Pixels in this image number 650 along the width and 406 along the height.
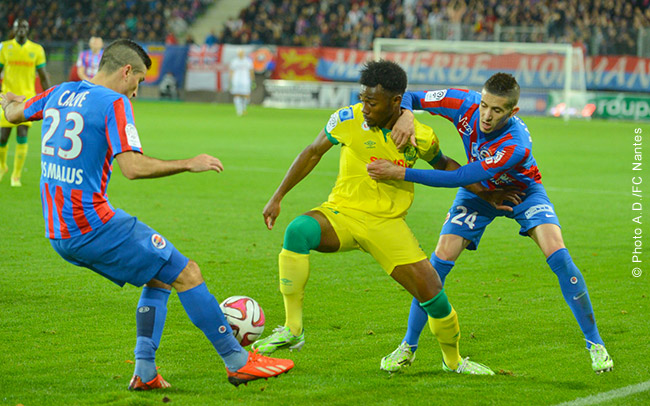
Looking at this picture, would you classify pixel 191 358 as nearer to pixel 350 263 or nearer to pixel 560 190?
pixel 350 263

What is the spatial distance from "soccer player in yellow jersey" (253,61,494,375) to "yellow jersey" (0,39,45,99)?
9.27 meters

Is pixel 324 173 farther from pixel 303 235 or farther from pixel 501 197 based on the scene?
pixel 303 235

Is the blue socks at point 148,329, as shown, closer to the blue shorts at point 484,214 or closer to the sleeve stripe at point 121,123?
the sleeve stripe at point 121,123

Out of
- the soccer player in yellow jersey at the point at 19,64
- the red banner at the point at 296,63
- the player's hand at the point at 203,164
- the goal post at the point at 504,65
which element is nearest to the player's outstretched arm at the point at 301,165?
the player's hand at the point at 203,164

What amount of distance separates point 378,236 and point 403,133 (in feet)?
2.03

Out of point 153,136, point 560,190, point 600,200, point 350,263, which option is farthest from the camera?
point 153,136

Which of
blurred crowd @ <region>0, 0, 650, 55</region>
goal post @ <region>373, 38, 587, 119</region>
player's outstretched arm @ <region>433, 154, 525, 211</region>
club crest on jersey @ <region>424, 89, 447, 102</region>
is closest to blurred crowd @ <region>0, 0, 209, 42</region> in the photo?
blurred crowd @ <region>0, 0, 650, 55</region>

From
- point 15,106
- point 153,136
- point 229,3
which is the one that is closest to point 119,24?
point 229,3

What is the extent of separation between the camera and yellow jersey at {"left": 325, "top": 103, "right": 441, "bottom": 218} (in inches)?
200

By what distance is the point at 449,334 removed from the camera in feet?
16.5

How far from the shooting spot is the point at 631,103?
2870cm

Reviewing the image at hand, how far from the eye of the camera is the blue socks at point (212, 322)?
4406mm

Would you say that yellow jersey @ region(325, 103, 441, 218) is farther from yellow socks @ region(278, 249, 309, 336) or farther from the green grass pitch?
the green grass pitch

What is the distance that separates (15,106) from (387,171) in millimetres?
2142
